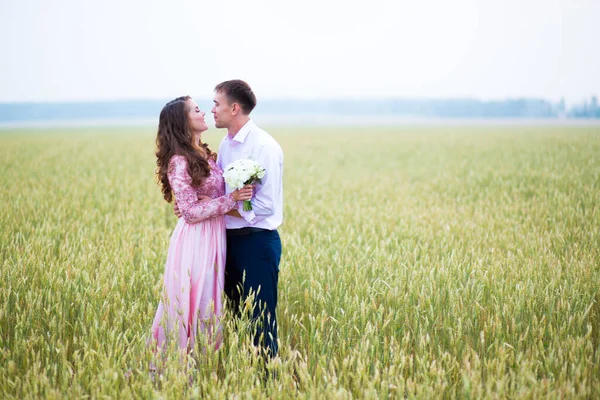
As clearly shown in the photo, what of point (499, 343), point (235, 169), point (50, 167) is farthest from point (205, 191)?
point (50, 167)

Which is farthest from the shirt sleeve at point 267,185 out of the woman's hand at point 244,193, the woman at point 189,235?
the woman at point 189,235

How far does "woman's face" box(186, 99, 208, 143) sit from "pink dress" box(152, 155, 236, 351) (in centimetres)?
26

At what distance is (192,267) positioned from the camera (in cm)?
336

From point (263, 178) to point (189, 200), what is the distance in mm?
503

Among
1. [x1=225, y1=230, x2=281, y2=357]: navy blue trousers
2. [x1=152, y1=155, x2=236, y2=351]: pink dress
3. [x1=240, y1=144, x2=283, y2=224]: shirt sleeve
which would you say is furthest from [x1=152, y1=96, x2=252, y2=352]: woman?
[x1=240, y1=144, x2=283, y2=224]: shirt sleeve

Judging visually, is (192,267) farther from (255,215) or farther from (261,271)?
(255,215)

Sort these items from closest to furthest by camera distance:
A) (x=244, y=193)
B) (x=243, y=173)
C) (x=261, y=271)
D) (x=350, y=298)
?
(x=243, y=173)
(x=244, y=193)
(x=261, y=271)
(x=350, y=298)

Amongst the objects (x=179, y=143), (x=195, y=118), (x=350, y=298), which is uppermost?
(x=195, y=118)

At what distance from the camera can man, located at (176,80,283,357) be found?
10.6ft

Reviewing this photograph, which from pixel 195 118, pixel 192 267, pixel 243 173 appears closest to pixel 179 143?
pixel 195 118

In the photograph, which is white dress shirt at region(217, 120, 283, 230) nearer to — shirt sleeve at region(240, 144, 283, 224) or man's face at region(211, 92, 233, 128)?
shirt sleeve at region(240, 144, 283, 224)

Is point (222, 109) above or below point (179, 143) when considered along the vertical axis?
above

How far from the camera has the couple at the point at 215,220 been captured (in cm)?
324

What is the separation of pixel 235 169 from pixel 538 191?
901 cm
